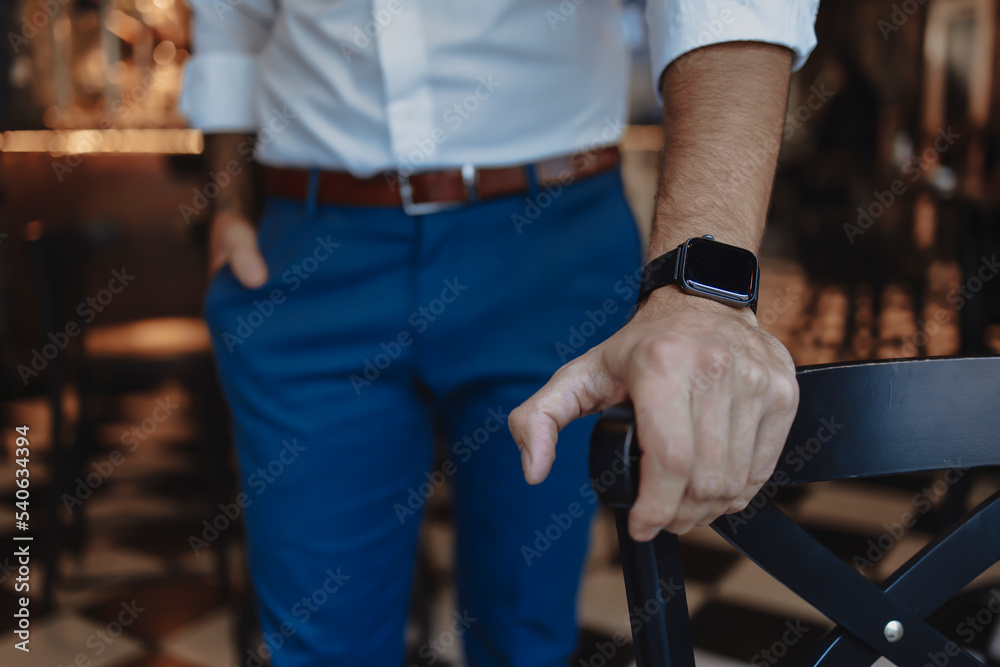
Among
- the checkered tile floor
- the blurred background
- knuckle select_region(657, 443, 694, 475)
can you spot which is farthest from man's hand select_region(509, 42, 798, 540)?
the checkered tile floor

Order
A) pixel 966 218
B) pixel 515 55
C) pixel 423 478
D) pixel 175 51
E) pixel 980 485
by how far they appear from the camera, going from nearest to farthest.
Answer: pixel 515 55 → pixel 423 478 → pixel 966 218 → pixel 980 485 → pixel 175 51

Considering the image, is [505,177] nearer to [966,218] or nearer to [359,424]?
[359,424]

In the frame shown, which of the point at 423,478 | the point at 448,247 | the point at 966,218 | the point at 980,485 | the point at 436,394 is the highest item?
the point at 448,247

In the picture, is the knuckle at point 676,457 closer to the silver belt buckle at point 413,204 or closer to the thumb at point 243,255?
the silver belt buckle at point 413,204

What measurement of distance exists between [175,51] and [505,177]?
3450 mm

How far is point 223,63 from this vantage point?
3.16 ft

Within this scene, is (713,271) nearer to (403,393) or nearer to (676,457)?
(676,457)

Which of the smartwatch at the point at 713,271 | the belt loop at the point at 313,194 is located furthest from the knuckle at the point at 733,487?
the belt loop at the point at 313,194

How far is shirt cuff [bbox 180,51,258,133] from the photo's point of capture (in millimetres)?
963

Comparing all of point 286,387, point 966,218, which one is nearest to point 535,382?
point 286,387

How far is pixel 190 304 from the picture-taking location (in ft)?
10.6

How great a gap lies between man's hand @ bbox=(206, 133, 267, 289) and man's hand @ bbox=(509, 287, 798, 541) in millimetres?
507

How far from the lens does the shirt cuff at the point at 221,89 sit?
0.96 metres

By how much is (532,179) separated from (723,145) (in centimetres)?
27
